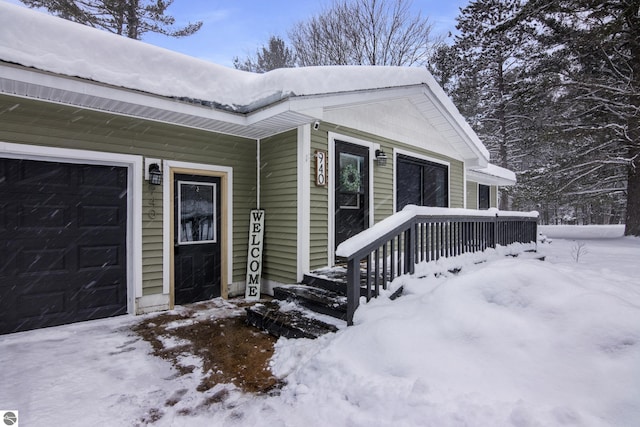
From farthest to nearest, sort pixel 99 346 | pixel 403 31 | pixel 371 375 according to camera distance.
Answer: pixel 403 31 < pixel 99 346 < pixel 371 375

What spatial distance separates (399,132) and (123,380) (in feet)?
18.7

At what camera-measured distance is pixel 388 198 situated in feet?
20.3

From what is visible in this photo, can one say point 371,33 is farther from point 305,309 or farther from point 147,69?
point 305,309

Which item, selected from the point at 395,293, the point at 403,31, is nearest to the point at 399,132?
the point at 395,293

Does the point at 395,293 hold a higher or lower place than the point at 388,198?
lower

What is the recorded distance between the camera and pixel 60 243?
148 inches

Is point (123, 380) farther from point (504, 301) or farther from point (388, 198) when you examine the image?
point (388, 198)

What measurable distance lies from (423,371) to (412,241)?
1667mm

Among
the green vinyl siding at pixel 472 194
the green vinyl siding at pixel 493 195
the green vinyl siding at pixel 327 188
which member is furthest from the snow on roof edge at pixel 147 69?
the green vinyl siding at pixel 493 195

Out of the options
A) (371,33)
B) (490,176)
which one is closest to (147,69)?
(490,176)

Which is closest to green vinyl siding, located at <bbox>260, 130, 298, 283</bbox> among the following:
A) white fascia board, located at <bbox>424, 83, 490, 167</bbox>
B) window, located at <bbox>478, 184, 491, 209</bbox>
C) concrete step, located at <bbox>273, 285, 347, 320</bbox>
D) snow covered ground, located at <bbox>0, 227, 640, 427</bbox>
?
concrete step, located at <bbox>273, 285, 347, 320</bbox>

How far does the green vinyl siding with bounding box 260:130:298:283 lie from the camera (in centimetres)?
472

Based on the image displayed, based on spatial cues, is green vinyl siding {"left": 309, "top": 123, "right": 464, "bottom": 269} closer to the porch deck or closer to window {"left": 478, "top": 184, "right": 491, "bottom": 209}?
the porch deck

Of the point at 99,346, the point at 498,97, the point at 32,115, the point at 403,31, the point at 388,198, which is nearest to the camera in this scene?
the point at 99,346
